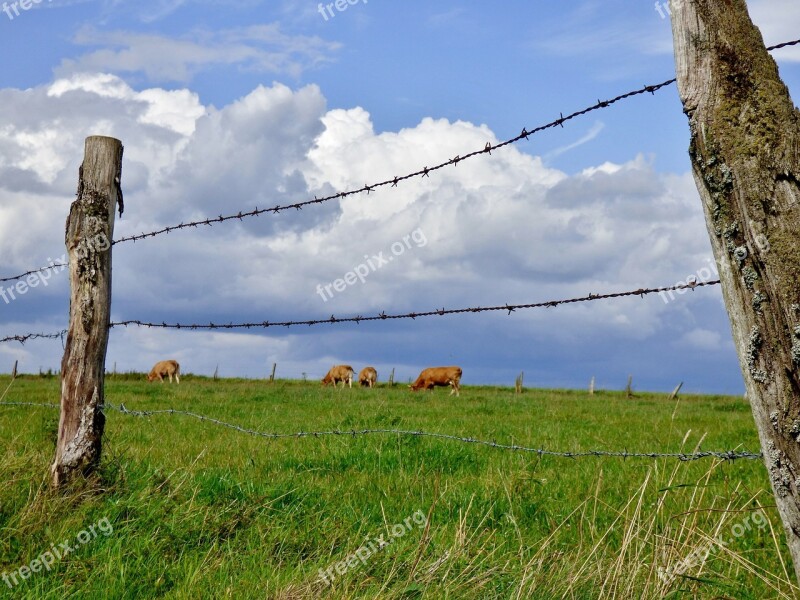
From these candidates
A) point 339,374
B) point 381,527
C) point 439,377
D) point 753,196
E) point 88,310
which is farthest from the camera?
point 339,374

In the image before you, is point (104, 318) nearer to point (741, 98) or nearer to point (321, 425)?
point (741, 98)

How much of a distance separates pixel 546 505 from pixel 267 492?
91.6 inches

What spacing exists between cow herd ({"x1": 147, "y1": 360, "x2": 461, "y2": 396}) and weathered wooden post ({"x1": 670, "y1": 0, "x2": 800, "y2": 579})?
33759mm

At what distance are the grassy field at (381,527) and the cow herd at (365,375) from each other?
1130 inches

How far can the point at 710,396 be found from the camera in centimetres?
3547

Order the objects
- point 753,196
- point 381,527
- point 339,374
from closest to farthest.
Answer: point 753,196 < point 381,527 < point 339,374

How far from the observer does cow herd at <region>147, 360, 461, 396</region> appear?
38094 millimetres

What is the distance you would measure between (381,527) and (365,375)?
3658 centimetres

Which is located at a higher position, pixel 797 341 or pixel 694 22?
Result: pixel 694 22

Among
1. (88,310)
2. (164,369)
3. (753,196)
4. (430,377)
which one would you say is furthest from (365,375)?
(753,196)

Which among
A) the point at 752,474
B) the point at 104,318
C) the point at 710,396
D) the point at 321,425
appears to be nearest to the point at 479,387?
the point at 710,396

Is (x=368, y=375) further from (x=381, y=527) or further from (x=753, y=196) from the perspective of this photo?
(x=753, y=196)

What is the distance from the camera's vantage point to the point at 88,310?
5.39m

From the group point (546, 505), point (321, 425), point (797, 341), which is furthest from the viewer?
point (321, 425)
